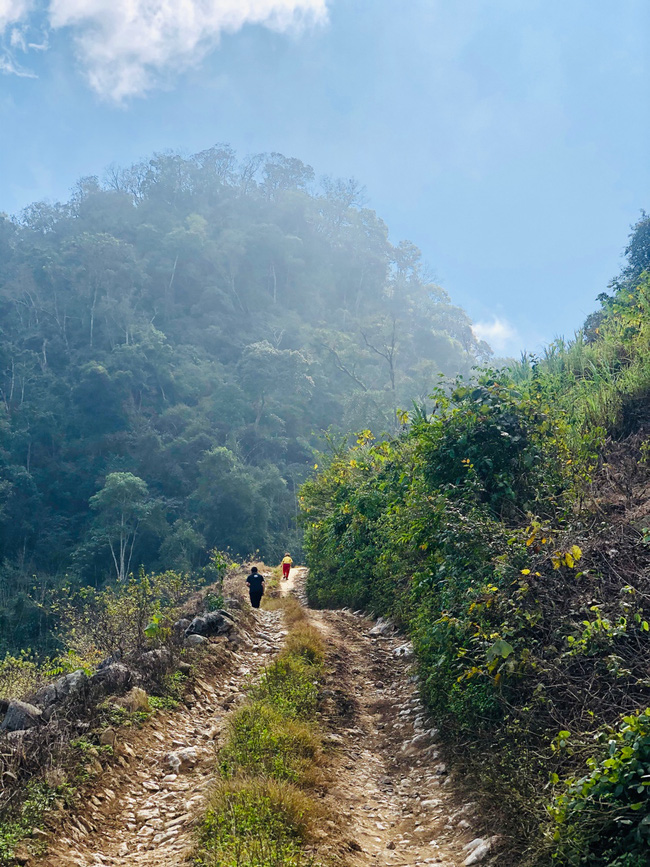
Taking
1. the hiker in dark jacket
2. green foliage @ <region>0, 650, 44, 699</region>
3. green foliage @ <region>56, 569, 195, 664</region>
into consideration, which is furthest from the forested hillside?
the hiker in dark jacket

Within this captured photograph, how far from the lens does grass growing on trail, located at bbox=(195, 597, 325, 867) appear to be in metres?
3.54

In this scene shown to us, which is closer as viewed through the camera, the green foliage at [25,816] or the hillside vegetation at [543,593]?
the hillside vegetation at [543,593]

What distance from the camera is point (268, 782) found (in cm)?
424

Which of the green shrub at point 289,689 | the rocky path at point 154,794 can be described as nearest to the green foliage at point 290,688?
the green shrub at point 289,689

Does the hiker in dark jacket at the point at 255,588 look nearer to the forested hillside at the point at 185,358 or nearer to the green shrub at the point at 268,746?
the green shrub at the point at 268,746

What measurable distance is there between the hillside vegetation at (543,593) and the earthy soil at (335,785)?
0.42m

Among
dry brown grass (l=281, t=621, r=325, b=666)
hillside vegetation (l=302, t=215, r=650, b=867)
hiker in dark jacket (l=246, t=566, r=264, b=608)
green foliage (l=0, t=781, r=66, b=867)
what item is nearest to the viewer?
hillside vegetation (l=302, t=215, r=650, b=867)

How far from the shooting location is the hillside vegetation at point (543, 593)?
122 inches

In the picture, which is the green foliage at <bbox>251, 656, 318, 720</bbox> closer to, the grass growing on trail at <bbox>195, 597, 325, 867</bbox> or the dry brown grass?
the grass growing on trail at <bbox>195, 597, 325, 867</bbox>

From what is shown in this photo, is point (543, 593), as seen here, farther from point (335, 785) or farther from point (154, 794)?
point (154, 794)

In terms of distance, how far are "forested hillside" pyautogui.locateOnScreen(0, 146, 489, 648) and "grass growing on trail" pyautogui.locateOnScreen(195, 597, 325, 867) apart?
1588 centimetres

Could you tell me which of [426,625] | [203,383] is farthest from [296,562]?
[426,625]

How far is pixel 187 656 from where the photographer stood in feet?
25.4

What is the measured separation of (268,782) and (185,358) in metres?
54.4
